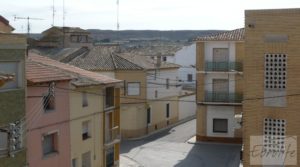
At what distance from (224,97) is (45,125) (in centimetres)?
1893

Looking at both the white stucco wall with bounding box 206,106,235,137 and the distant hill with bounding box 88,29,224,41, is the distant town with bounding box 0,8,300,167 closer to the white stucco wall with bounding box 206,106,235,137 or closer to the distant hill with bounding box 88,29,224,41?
the white stucco wall with bounding box 206,106,235,137

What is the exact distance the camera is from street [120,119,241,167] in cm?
3541

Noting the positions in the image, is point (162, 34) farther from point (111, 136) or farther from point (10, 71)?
point (10, 71)

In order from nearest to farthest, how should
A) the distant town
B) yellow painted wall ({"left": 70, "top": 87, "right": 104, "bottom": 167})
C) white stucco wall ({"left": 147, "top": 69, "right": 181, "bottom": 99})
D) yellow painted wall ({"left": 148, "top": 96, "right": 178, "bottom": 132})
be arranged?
the distant town
yellow painted wall ({"left": 70, "top": 87, "right": 104, "bottom": 167})
white stucco wall ({"left": 147, "top": 69, "right": 181, "bottom": 99})
yellow painted wall ({"left": 148, "top": 96, "right": 178, "bottom": 132})

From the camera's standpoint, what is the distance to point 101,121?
3222 centimetres

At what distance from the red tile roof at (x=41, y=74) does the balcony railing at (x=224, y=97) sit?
55.1 feet

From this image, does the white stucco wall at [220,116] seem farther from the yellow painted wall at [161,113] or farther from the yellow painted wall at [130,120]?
the yellow painted wall at [161,113]

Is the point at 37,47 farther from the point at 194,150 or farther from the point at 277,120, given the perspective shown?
the point at 277,120

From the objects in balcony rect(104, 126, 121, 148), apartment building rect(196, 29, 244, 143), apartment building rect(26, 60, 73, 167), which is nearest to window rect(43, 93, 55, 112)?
apartment building rect(26, 60, 73, 167)

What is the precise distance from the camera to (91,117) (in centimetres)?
3100

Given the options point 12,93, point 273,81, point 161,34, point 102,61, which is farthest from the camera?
point 161,34

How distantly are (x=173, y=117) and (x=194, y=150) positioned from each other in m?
13.9

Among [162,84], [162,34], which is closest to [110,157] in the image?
[162,84]
